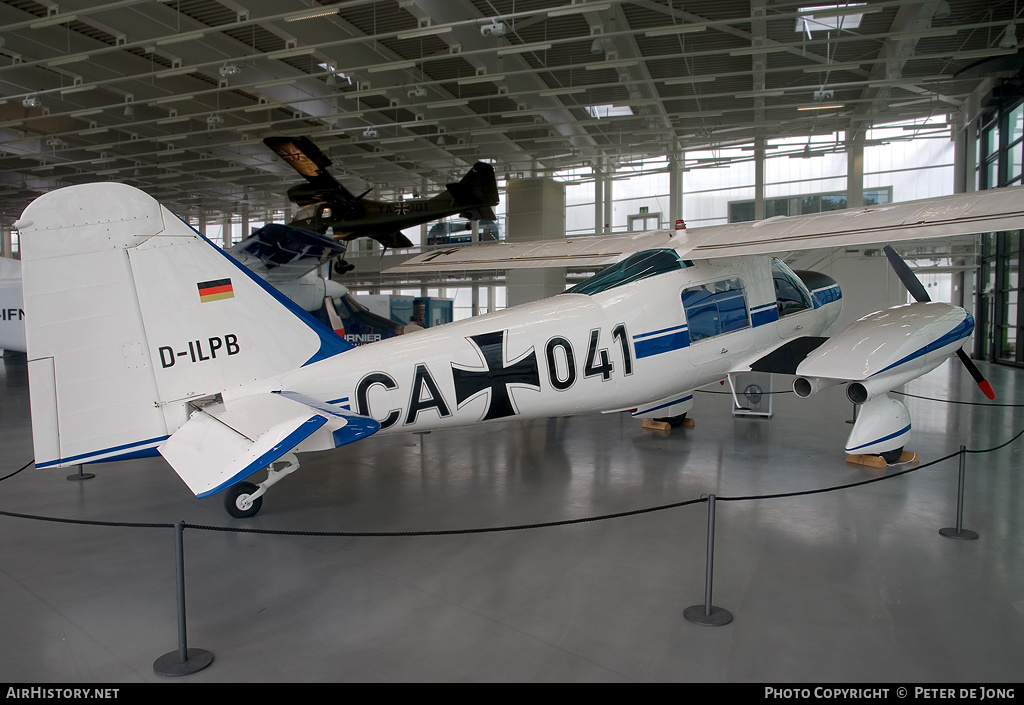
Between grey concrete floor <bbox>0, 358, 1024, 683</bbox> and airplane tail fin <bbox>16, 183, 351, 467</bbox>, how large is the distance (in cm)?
110

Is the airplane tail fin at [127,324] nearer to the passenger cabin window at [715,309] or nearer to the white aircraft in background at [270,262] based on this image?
the passenger cabin window at [715,309]

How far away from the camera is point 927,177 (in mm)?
25656

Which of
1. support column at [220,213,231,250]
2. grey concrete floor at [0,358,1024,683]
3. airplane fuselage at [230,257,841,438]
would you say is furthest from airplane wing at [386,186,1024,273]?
support column at [220,213,231,250]

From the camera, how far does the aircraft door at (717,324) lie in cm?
691

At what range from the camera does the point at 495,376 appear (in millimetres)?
5840

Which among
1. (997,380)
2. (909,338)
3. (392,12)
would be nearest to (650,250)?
(909,338)

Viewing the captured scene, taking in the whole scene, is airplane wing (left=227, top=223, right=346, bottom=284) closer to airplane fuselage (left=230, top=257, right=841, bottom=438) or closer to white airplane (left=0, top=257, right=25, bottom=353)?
white airplane (left=0, top=257, right=25, bottom=353)

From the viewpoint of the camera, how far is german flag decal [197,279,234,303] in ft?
17.1

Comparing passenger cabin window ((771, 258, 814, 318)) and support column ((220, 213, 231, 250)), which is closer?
passenger cabin window ((771, 258, 814, 318))

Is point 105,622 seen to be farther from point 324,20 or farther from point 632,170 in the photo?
point 632,170

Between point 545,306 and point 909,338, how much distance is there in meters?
4.12

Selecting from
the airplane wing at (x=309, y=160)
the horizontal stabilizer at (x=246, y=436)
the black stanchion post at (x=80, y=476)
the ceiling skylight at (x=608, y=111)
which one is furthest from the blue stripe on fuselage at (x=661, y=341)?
the ceiling skylight at (x=608, y=111)

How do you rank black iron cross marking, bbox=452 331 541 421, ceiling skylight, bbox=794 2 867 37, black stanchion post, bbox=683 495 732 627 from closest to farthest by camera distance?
black stanchion post, bbox=683 495 732 627
black iron cross marking, bbox=452 331 541 421
ceiling skylight, bbox=794 2 867 37

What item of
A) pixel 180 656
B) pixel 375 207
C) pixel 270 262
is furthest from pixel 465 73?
pixel 180 656
